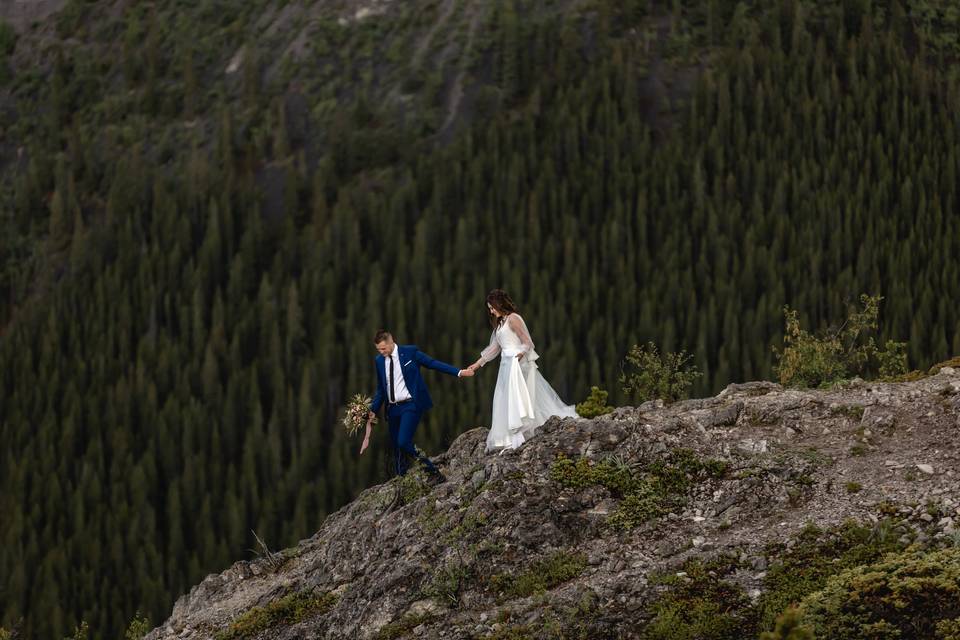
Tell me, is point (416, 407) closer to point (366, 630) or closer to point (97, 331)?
A: point (366, 630)

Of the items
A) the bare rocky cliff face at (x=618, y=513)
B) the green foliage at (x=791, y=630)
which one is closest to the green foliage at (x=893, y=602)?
the bare rocky cliff face at (x=618, y=513)

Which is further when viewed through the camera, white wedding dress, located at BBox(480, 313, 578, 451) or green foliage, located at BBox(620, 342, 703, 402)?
green foliage, located at BBox(620, 342, 703, 402)

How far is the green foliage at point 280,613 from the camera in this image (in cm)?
2369

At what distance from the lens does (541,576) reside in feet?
68.1

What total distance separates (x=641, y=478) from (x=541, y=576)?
2.18 meters

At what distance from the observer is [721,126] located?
159 m

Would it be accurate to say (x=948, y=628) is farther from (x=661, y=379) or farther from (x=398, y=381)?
(x=661, y=379)

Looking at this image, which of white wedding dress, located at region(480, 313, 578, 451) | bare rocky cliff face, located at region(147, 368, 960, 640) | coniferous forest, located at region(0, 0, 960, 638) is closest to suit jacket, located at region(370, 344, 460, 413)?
white wedding dress, located at region(480, 313, 578, 451)

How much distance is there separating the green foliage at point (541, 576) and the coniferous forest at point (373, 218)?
331 ft

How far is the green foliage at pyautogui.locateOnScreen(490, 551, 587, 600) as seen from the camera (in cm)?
2055

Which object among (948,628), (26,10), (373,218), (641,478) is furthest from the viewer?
(26,10)

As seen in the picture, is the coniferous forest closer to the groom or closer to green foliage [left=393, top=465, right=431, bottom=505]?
green foliage [left=393, top=465, right=431, bottom=505]

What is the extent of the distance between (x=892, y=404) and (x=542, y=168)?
462ft

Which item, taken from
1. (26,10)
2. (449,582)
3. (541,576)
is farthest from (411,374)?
(26,10)
